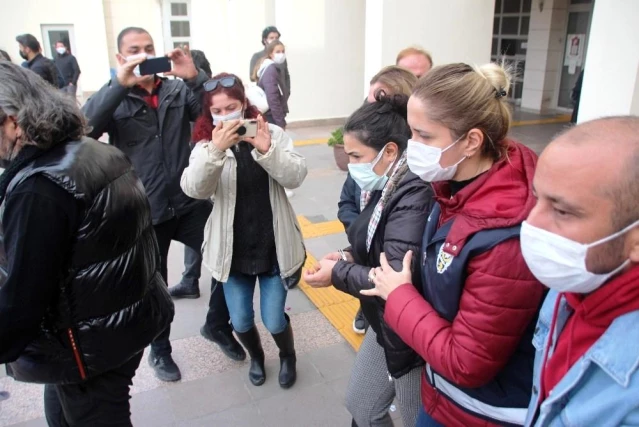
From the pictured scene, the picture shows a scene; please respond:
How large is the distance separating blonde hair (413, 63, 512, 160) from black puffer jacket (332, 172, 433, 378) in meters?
0.33

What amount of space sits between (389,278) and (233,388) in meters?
1.96

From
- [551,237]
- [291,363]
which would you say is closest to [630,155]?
[551,237]

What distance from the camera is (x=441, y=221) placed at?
1697mm

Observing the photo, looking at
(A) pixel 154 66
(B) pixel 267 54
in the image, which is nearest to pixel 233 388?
(A) pixel 154 66

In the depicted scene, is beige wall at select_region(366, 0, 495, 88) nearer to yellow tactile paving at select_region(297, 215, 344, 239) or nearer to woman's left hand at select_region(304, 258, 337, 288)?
yellow tactile paving at select_region(297, 215, 344, 239)

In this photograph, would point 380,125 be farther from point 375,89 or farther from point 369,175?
point 375,89

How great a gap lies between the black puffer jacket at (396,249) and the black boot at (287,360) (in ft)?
4.01

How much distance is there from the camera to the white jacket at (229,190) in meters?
2.65

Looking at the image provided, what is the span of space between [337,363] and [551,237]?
2548 mm

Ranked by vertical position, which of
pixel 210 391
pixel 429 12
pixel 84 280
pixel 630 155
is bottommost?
pixel 210 391

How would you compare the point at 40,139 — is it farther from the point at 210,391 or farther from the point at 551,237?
the point at 210,391

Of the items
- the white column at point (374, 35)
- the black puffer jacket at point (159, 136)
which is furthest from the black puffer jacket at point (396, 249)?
the white column at point (374, 35)

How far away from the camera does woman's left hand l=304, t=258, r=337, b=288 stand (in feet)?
6.94

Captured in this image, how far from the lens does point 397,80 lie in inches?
108
